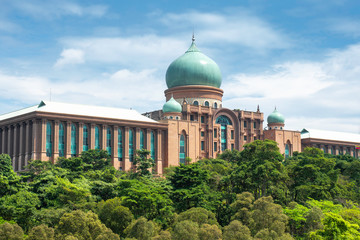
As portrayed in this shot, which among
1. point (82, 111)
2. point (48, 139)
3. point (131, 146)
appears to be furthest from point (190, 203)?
point (82, 111)

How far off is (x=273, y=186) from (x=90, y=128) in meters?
38.1

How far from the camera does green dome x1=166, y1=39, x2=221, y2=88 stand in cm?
11019

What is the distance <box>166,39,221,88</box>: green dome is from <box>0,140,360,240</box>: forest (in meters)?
35.8

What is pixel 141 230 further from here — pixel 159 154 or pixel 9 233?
pixel 159 154

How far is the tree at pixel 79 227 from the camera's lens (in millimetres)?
49938

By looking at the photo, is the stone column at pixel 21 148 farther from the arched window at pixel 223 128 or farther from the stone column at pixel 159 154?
the arched window at pixel 223 128

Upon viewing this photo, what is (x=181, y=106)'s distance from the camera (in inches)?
4254

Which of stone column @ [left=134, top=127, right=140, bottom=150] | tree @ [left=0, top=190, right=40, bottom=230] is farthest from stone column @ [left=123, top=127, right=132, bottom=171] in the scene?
tree @ [left=0, top=190, right=40, bottom=230]

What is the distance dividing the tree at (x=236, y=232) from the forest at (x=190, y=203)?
0.28 ft

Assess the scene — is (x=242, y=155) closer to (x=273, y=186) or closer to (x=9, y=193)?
(x=273, y=186)

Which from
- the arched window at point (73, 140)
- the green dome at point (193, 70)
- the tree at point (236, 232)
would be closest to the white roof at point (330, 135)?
the green dome at point (193, 70)

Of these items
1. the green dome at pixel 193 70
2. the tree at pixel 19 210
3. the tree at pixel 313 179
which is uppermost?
the green dome at pixel 193 70

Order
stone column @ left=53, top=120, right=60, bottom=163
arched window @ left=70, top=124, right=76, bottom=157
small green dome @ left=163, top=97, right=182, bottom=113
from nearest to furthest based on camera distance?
stone column @ left=53, top=120, right=60, bottom=163
arched window @ left=70, top=124, right=76, bottom=157
small green dome @ left=163, top=97, right=182, bottom=113

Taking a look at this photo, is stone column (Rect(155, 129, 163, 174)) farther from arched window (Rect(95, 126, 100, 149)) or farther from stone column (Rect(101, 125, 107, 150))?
arched window (Rect(95, 126, 100, 149))
